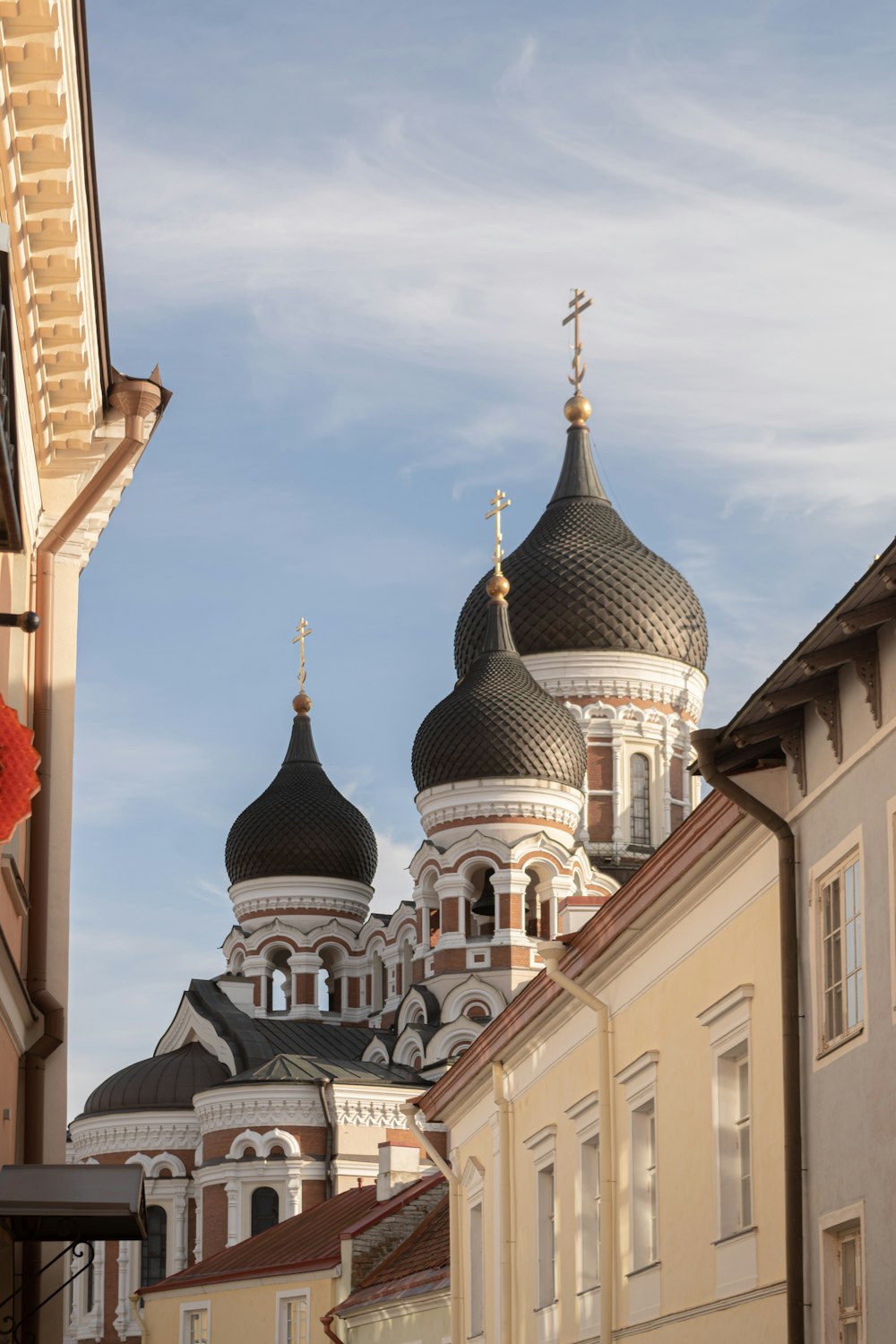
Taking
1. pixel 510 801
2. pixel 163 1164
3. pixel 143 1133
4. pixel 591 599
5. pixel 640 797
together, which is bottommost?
pixel 163 1164

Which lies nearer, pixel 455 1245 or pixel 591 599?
pixel 455 1245

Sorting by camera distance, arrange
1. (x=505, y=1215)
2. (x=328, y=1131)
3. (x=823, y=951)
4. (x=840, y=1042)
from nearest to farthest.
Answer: (x=840, y=1042), (x=823, y=951), (x=505, y=1215), (x=328, y=1131)

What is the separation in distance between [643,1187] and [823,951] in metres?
3.71

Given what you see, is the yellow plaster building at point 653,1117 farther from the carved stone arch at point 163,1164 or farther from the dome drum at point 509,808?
the carved stone arch at point 163,1164

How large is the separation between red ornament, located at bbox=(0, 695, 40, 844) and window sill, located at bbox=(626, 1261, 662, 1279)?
25.6 feet

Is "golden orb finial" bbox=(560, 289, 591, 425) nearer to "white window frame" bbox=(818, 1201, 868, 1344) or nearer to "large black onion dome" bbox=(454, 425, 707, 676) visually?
"large black onion dome" bbox=(454, 425, 707, 676)

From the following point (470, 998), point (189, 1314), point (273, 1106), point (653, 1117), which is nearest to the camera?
point (653, 1117)

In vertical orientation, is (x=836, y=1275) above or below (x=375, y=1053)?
below

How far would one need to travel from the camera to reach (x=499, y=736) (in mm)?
44125

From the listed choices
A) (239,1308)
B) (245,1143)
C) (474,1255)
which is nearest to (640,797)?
(245,1143)

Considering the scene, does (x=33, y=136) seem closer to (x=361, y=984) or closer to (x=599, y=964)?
(x=599, y=964)

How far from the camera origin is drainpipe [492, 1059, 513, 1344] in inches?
653

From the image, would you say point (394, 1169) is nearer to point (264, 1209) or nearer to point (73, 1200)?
point (264, 1209)

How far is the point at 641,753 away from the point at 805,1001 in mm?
37266
